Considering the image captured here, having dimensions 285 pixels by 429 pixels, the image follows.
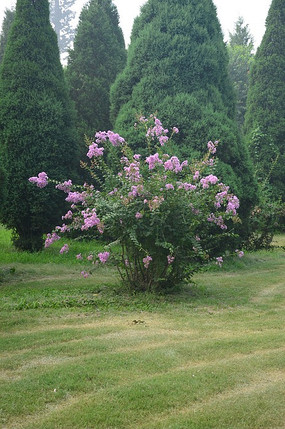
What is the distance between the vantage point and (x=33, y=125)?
9602 millimetres

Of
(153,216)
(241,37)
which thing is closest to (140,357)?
(153,216)

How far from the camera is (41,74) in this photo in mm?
9977

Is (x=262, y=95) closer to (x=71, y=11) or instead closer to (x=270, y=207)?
(x=270, y=207)

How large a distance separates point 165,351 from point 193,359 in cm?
24

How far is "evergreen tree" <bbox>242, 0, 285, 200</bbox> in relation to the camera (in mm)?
15258

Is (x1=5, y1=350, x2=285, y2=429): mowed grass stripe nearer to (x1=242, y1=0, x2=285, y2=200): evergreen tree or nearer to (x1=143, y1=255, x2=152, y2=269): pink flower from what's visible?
(x1=143, y1=255, x2=152, y2=269): pink flower

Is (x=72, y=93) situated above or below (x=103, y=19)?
below

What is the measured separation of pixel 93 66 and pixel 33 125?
3.54 m

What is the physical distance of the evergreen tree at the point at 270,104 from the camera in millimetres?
15258

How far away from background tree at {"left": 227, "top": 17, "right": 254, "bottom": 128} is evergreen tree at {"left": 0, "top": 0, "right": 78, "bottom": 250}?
1614cm

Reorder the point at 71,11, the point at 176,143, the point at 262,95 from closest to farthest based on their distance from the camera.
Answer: the point at 176,143 → the point at 262,95 → the point at 71,11

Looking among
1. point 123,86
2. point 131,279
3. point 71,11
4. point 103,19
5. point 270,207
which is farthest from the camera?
point 71,11

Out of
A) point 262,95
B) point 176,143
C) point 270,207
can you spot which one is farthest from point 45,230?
point 262,95

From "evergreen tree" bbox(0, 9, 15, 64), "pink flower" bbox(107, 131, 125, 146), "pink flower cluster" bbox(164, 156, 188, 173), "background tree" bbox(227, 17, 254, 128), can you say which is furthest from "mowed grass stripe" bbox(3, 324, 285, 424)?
"evergreen tree" bbox(0, 9, 15, 64)
